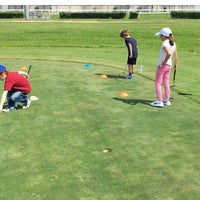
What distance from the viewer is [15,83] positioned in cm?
907

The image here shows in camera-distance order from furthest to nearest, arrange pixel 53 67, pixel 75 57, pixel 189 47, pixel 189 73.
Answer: pixel 189 47, pixel 75 57, pixel 53 67, pixel 189 73

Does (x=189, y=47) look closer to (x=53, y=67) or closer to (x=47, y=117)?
(x=53, y=67)

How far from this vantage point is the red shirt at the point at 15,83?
8883 mm

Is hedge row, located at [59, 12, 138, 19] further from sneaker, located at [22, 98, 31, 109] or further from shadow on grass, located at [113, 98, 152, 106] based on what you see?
sneaker, located at [22, 98, 31, 109]

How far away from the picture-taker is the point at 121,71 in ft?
47.7

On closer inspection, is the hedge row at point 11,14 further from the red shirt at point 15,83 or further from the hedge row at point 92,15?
the red shirt at point 15,83

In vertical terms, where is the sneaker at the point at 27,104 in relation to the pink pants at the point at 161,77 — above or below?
below

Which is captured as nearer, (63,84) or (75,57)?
(63,84)

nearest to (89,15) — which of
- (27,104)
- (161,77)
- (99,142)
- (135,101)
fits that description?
(135,101)

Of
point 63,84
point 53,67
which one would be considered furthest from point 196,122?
point 53,67

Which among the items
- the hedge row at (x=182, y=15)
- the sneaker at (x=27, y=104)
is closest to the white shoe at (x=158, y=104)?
the sneaker at (x=27, y=104)
